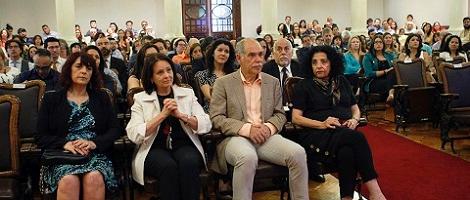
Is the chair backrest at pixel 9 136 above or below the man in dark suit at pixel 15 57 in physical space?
below

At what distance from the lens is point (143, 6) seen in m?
17.5

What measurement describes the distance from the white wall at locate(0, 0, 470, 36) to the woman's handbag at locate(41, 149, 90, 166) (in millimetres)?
14254

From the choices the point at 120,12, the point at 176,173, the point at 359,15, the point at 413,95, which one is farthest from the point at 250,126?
the point at 120,12

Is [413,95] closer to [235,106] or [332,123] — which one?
[332,123]

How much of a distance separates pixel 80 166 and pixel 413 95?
176 inches

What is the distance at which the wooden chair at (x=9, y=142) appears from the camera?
316 cm

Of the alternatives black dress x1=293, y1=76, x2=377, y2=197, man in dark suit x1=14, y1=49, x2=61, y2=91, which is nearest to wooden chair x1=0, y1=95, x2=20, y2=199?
man in dark suit x1=14, y1=49, x2=61, y2=91

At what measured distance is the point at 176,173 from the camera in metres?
3.06

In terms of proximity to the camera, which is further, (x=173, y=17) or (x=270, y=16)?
(x=270, y=16)

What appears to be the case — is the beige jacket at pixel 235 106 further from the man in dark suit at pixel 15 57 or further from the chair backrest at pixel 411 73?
the man in dark suit at pixel 15 57

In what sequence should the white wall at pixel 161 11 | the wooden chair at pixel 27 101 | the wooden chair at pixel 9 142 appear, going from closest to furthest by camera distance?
1. the wooden chair at pixel 9 142
2. the wooden chair at pixel 27 101
3. the white wall at pixel 161 11

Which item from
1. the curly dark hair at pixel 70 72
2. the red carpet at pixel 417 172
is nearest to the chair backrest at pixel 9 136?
the curly dark hair at pixel 70 72

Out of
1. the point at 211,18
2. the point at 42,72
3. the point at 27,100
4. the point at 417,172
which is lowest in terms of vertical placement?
the point at 417,172

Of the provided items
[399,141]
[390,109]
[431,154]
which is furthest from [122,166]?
[390,109]
